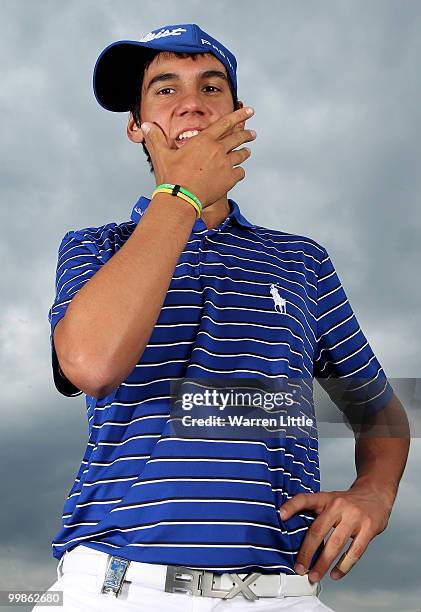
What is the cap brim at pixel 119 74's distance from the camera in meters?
3.55

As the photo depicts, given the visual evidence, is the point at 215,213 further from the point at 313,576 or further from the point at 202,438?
the point at 313,576

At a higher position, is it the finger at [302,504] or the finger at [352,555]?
the finger at [302,504]

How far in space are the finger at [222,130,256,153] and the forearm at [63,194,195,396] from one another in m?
0.52

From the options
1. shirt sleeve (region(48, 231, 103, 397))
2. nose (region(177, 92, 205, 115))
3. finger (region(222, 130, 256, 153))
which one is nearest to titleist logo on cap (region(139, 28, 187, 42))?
nose (region(177, 92, 205, 115))

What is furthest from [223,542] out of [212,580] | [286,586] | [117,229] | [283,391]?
[117,229]

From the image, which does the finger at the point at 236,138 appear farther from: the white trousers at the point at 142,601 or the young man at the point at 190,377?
the white trousers at the point at 142,601

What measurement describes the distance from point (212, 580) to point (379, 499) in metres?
0.88

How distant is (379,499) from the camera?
9.86ft

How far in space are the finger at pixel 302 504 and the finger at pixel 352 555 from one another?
21 cm

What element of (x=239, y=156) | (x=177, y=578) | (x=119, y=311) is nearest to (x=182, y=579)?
(x=177, y=578)

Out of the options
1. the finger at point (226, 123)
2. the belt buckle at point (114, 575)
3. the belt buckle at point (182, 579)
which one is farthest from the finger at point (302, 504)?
the finger at point (226, 123)

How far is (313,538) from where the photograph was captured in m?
2.68

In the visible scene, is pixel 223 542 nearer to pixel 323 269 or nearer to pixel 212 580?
pixel 212 580

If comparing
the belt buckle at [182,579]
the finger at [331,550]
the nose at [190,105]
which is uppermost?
the nose at [190,105]
